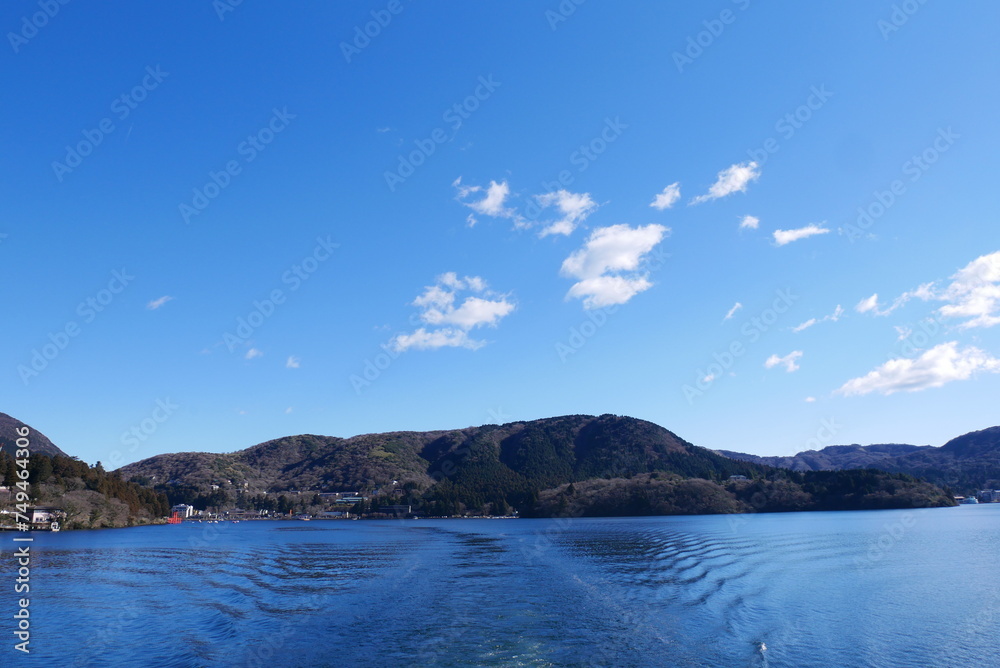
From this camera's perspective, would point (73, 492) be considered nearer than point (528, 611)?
No

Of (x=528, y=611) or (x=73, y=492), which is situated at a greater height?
(x=73, y=492)

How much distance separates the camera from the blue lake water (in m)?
23.6

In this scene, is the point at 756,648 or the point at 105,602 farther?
the point at 105,602

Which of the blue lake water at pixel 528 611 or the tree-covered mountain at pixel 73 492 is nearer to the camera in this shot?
the blue lake water at pixel 528 611

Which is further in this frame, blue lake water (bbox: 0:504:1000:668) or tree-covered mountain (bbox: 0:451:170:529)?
tree-covered mountain (bbox: 0:451:170:529)

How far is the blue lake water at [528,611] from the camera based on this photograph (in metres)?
23.6

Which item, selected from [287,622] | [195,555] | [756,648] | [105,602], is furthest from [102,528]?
[756,648]

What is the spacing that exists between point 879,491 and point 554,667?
209m

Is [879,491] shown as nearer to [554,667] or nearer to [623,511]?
[623,511]

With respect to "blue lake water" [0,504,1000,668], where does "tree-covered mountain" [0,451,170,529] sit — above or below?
above

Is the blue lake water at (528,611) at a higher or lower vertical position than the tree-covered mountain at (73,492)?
lower

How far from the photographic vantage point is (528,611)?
31.5 metres

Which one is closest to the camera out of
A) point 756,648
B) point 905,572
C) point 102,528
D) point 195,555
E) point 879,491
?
point 756,648

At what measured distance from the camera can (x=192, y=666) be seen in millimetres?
22516
